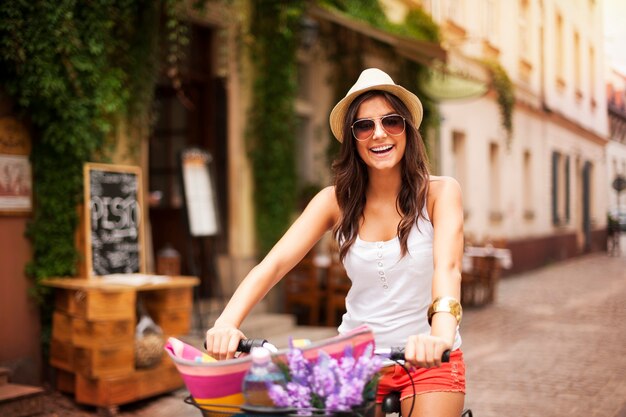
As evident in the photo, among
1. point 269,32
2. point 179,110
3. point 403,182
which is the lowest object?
point 403,182

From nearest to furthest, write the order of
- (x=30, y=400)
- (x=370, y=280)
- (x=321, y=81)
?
(x=370, y=280) < (x=30, y=400) < (x=321, y=81)

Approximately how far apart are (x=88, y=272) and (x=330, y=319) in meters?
3.85

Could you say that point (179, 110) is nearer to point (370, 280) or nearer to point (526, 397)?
point (526, 397)

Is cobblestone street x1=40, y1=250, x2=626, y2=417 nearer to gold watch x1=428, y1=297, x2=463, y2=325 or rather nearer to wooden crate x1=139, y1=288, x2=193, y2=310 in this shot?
wooden crate x1=139, y1=288, x2=193, y2=310

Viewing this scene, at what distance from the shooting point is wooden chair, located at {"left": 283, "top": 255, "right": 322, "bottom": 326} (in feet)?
32.1

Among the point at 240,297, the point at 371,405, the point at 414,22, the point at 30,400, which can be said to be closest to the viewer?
the point at 371,405

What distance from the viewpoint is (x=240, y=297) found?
2.51 meters

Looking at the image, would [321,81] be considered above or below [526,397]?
above

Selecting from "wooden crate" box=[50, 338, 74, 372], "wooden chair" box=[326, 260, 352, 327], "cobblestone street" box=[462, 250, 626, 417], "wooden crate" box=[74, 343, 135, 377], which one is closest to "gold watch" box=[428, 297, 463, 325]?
"cobblestone street" box=[462, 250, 626, 417]

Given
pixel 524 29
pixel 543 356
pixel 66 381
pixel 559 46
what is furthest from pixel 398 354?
pixel 559 46

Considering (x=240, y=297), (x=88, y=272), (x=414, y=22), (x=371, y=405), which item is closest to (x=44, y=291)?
(x=88, y=272)

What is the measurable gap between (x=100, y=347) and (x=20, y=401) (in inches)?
25.5

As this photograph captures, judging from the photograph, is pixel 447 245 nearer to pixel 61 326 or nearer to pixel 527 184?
pixel 61 326

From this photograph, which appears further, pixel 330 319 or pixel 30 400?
pixel 330 319
